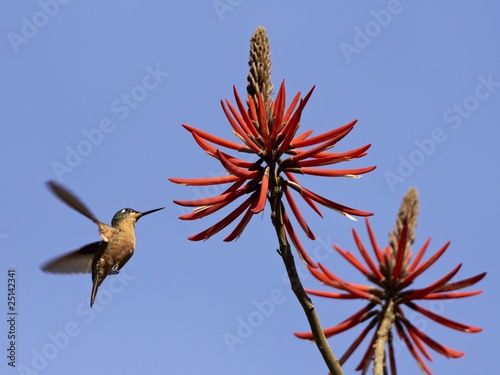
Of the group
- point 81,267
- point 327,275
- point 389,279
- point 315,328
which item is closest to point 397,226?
point 389,279

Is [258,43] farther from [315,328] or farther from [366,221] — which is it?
[315,328]

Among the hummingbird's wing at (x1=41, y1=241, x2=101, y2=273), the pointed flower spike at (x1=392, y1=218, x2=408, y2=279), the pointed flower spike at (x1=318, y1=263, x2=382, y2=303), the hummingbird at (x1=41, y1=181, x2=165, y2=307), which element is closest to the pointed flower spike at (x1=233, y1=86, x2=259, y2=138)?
the pointed flower spike at (x1=318, y1=263, x2=382, y2=303)

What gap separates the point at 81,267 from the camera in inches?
217

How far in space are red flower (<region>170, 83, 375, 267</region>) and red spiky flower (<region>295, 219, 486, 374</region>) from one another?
399 mm

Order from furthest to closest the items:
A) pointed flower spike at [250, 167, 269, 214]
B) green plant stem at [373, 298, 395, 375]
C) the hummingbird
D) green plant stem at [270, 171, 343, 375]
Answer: the hummingbird
pointed flower spike at [250, 167, 269, 214]
green plant stem at [373, 298, 395, 375]
green plant stem at [270, 171, 343, 375]

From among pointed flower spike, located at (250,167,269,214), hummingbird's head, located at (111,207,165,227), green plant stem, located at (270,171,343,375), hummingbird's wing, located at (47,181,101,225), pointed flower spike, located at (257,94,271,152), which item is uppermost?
pointed flower spike, located at (257,94,271,152)

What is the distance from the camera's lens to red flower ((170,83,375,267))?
3.28 meters

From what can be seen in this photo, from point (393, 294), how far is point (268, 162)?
1124 mm

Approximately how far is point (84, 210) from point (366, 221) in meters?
2.17

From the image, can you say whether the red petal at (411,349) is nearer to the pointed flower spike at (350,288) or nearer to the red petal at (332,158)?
the pointed flower spike at (350,288)

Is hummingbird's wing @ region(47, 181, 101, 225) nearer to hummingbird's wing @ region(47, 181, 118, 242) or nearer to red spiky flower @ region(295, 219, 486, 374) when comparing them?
hummingbird's wing @ region(47, 181, 118, 242)

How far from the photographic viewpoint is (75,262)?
5.47 metres

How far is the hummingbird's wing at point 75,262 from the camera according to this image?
17.0 feet

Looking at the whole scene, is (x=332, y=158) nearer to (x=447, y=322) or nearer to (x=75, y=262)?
(x=447, y=322)
